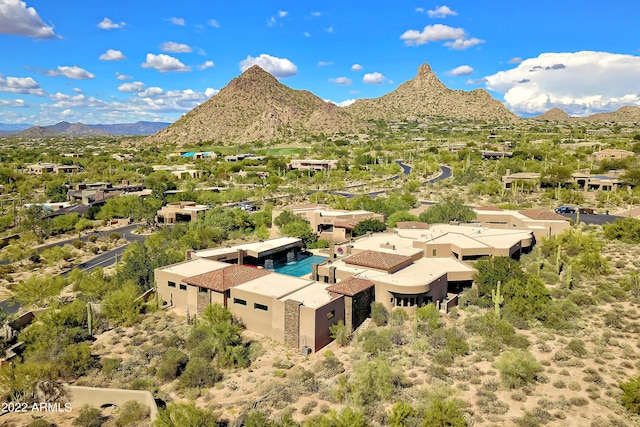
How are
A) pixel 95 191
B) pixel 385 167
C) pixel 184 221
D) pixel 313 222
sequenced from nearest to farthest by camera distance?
pixel 313 222 → pixel 184 221 → pixel 95 191 → pixel 385 167

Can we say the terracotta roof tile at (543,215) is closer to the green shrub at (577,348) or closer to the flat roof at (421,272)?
the flat roof at (421,272)

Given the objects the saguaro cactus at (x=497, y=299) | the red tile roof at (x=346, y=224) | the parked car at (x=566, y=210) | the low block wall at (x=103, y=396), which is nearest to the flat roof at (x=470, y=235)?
the red tile roof at (x=346, y=224)

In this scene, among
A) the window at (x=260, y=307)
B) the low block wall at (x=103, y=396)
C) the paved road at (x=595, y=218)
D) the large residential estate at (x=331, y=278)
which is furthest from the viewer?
the paved road at (x=595, y=218)

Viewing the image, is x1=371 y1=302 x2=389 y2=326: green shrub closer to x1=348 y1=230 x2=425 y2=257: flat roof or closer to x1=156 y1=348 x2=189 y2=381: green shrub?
x1=348 y1=230 x2=425 y2=257: flat roof

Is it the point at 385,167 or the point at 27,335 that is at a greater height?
the point at 385,167

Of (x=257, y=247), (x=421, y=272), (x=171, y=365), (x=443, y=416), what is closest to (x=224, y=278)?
(x=171, y=365)

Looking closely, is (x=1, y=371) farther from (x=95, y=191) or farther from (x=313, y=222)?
(x=95, y=191)

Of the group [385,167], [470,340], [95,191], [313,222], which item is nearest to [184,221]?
[313,222]
